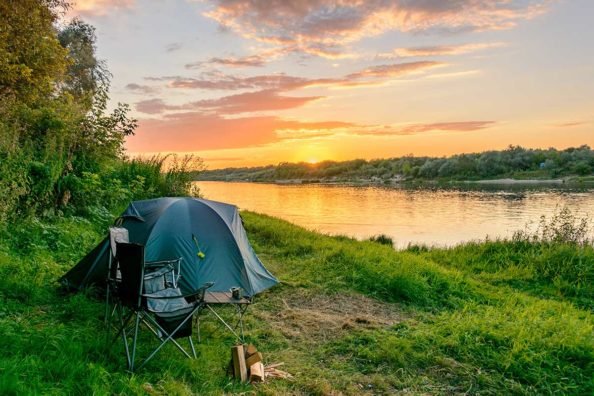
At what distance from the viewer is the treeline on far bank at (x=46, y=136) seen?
7.77 meters

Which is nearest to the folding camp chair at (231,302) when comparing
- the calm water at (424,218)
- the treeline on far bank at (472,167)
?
the calm water at (424,218)

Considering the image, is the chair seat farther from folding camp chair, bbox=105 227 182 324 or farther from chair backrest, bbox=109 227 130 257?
chair backrest, bbox=109 227 130 257

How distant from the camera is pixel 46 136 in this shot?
913 centimetres

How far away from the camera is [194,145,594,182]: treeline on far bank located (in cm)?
6594

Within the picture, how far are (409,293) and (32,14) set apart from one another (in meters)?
9.96

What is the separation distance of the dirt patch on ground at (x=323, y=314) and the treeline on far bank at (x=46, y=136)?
4.85 m

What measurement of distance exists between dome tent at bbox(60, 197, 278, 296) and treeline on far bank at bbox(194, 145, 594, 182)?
6406cm

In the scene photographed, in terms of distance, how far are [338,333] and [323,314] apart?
2.45 feet

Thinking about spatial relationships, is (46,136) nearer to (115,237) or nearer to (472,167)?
(115,237)

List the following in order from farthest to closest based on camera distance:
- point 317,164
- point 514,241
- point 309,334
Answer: point 317,164 → point 514,241 → point 309,334

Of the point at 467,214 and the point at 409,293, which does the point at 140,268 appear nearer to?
the point at 409,293

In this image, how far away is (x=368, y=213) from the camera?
2798 cm

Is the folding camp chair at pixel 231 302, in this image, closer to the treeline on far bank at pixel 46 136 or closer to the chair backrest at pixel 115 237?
the chair backrest at pixel 115 237

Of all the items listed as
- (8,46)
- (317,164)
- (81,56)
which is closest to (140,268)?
(8,46)
